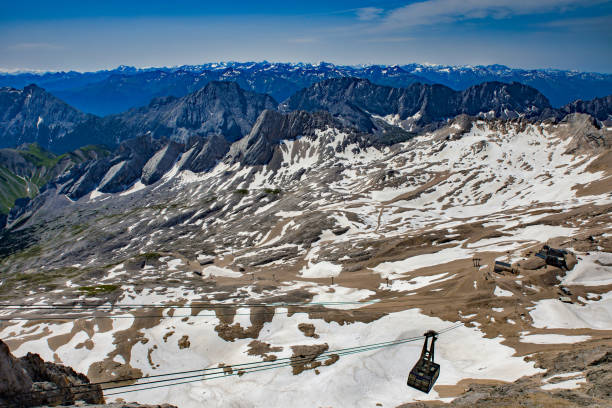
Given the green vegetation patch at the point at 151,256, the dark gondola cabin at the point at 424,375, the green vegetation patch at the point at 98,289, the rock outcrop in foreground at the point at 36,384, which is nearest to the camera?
the rock outcrop in foreground at the point at 36,384

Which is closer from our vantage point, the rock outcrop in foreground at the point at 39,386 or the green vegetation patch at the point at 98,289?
the rock outcrop in foreground at the point at 39,386

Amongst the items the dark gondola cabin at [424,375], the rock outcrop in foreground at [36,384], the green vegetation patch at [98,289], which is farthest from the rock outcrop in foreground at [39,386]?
the green vegetation patch at [98,289]

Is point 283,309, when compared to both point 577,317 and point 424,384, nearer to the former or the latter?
point 424,384

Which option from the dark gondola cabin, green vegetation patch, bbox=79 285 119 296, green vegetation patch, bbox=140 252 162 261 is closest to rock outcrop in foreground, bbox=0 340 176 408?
the dark gondola cabin

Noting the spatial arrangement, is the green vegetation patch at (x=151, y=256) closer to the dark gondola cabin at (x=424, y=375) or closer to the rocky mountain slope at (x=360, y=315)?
the rocky mountain slope at (x=360, y=315)

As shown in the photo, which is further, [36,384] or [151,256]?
[151,256]

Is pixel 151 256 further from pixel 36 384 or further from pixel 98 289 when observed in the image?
pixel 36 384

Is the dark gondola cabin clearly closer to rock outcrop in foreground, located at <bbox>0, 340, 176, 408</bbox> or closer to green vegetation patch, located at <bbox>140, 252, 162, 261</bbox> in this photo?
rock outcrop in foreground, located at <bbox>0, 340, 176, 408</bbox>

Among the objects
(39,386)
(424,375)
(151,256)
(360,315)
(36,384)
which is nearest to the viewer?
A: (36,384)

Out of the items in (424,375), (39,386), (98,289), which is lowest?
(98,289)

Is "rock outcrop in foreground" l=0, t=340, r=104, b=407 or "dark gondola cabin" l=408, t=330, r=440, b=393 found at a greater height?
"rock outcrop in foreground" l=0, t=340, r=104, b=407

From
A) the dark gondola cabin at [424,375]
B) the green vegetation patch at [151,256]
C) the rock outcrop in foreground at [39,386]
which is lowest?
the green vegetation patch at [151,256]

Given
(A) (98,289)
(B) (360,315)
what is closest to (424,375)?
(B) (360,315)
